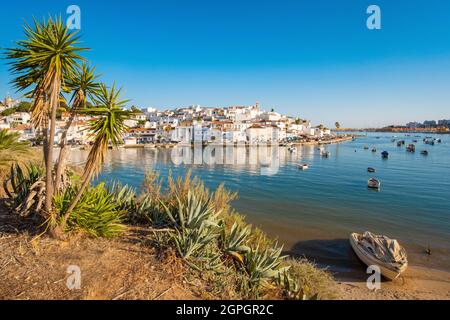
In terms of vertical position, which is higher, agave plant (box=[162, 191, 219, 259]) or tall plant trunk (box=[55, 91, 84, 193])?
tall plant trunk (box=[55, 91, 84, 193])

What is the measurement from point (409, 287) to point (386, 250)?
136 cm

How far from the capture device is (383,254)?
378 inches

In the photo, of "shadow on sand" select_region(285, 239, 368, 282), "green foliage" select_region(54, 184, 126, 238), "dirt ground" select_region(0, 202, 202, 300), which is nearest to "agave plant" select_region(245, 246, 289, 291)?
"dirt ground" select_region(0, 202, 202, 300)

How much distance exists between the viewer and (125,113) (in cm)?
493

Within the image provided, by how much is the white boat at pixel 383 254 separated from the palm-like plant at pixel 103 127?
10222mm

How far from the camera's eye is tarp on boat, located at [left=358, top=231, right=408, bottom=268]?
30.3 ft

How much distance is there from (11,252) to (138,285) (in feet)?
9.19

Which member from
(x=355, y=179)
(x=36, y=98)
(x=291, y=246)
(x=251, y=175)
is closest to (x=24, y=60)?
(x=36, y=98)

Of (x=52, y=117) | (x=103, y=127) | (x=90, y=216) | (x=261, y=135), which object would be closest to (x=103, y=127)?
(x=103, y=127)

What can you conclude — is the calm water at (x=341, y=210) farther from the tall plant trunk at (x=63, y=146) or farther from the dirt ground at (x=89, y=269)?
the tall plant trunk at (x=63, y=146)

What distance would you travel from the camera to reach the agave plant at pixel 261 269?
15.0ft

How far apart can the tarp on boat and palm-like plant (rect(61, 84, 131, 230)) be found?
10.3 meters

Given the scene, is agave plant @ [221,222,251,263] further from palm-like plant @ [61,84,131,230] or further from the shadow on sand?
the shadow on sand

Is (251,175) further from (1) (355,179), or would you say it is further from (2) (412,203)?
(2) (412,203)
